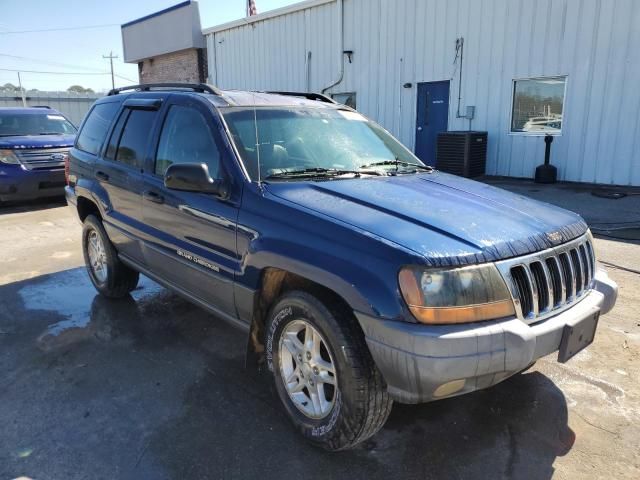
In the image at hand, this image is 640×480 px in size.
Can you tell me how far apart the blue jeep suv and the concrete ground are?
0.29 meters

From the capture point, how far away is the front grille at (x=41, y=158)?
9.24 m

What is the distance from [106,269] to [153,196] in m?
1.43

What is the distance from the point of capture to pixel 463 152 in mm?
11570

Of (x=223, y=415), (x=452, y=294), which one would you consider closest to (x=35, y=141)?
(x=223, y=415)

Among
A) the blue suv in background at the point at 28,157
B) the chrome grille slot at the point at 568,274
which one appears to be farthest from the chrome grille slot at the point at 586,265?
the blue suv in background at the point at 28,157

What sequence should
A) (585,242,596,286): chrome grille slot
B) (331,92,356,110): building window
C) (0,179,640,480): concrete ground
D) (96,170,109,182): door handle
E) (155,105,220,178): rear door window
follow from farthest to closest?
1. (331,92,356,110): building window
2. (96,170,109,182): door handle
3. (155,105,220,178): rear door window
4. (585,242,596,286): chrome grille slot
5. (0,179,640,480): concrete ground

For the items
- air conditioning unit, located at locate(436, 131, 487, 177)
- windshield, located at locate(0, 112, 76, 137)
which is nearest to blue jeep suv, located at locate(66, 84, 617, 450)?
windshield, located at locate(0, 112, 76, 137)

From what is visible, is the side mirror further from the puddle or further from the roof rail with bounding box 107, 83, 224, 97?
the puddle

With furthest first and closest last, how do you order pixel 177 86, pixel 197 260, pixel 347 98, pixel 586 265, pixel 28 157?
pixel 347 98, pixel 28 157, pixel 177 86, pixel 197 260, pixel 586 265

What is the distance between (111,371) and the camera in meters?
3.46

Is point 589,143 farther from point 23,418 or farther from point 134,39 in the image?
point 134,39

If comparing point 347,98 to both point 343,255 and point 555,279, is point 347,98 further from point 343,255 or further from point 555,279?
point 343,255

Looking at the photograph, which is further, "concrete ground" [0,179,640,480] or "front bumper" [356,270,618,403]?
"concrete ground" [0,179,640,480]

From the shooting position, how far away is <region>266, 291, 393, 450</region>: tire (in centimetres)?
234
